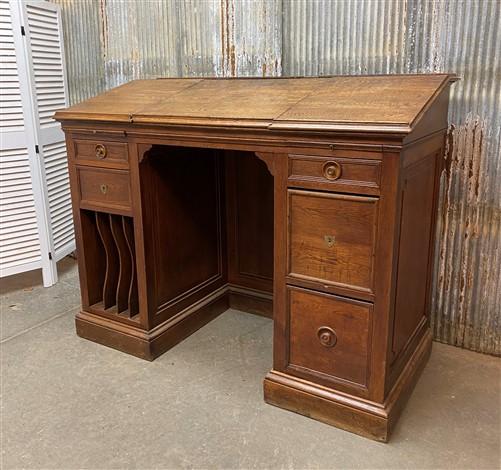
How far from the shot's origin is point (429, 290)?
8.11ft

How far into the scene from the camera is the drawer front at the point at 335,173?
5.74ft

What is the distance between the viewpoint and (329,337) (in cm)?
200

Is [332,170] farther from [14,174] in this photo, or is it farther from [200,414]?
[14,174]

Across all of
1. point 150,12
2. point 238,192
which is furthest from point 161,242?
point 150,12

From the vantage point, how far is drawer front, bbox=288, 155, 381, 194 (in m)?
1.75

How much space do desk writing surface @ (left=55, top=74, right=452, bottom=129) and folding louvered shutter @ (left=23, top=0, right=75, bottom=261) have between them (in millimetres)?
770

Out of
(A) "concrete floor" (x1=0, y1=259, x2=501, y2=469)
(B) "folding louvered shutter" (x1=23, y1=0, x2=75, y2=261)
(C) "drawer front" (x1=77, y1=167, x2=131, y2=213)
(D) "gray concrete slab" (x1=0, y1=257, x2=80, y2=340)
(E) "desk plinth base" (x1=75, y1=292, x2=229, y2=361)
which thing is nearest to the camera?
(A) "concrete floor" (x1=0, y1=259, x2=501, y2=469)

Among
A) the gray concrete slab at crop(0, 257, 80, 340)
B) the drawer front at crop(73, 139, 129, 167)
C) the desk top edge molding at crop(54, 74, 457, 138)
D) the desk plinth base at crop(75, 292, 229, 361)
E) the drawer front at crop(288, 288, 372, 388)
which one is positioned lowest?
the gray concrete slab at crop(0, 257, 80, 340)

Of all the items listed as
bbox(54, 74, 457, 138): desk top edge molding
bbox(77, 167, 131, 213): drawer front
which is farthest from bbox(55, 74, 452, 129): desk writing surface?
bbox(77, 167, 131, 213): drawer front

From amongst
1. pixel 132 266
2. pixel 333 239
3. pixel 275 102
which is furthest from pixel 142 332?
pixel 275 102

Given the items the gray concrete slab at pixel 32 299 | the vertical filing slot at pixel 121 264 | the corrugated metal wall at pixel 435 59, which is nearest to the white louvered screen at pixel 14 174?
the gray concrete slab at pixel 32 299

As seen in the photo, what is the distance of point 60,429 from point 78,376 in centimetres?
38

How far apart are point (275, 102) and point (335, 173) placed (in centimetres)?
47

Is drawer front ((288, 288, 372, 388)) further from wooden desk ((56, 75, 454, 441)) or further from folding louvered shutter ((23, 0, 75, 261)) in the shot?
folding louvered shutter ((23, 0, 75, 261))
